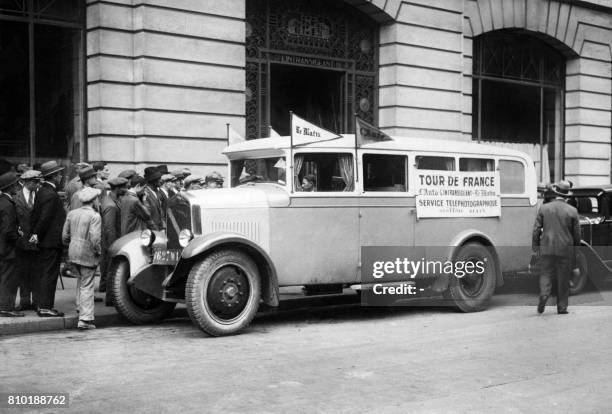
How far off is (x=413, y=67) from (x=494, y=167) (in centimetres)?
770

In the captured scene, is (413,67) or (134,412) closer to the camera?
(134,412)

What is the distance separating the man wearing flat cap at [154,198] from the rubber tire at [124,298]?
1379 millimetres

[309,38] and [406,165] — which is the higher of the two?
[309,38]

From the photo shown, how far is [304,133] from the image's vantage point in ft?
31.6

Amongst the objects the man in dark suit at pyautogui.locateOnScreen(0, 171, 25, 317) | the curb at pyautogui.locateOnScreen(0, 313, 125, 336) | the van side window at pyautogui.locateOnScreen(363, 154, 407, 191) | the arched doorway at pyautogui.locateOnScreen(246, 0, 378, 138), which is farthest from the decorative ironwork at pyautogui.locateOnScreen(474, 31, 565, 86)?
the man in dark suit at pyautogui.locateOnScreen(0, 171, 25, 317)

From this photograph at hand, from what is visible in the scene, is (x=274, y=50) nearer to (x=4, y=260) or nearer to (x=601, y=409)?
(x=4, y=260)

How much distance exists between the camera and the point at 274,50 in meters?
16.7

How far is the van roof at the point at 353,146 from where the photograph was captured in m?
9.80

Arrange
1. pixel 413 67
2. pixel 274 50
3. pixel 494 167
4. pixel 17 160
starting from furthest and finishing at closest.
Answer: pixel 413 67, pixel 274 50, pixel 17 160, pixel 494 167

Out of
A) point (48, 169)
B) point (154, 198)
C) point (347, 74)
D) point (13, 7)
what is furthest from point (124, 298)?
point (347, 74)

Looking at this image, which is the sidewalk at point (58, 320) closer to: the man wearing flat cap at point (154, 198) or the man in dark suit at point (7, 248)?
the man in dark suit at point (7, 248)

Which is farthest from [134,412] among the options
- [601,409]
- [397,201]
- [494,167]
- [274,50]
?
[274,50]

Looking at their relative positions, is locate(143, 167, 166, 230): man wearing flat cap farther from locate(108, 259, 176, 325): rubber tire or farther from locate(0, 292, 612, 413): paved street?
locate(0, 292, 612, 413): paved street

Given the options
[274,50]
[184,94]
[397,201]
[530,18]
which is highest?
[530,18]
